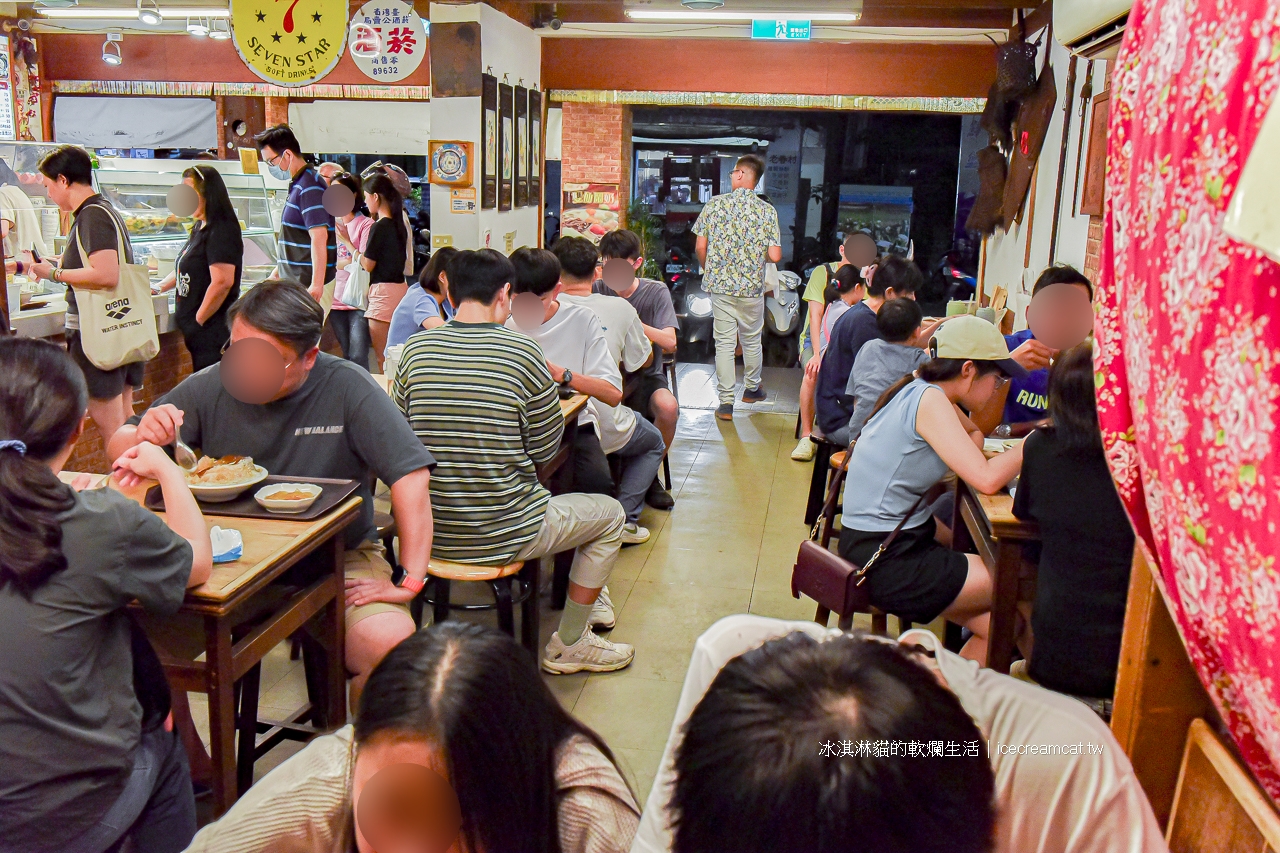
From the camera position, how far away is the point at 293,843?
1.38 metres

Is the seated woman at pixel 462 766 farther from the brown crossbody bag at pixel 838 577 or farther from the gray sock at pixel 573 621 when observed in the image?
the gray sock at pixel 573 621

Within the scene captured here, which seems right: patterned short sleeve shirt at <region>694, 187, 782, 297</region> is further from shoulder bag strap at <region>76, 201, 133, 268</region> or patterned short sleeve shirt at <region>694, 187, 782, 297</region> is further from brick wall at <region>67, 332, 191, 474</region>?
shoulder bag strap at <region>76, 201, 133, 268</region>

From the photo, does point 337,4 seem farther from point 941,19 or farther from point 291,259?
point 941,19

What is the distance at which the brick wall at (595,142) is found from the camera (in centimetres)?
939

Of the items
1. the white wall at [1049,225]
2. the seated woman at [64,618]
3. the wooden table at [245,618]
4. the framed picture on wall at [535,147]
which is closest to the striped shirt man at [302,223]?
the framed picture on wall at [535,147]

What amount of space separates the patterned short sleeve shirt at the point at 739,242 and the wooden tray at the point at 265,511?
5436mm

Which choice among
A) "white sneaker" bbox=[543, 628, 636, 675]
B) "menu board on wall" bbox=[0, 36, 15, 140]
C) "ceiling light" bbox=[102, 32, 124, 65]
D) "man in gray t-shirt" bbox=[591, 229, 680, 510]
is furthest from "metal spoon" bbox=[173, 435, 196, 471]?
"menu board on wall" bbox=[0, 36, 15, 140]

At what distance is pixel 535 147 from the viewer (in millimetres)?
8422

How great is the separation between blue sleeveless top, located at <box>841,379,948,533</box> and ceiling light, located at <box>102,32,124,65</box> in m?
9.38

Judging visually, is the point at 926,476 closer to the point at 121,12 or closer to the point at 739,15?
the point at 739,15

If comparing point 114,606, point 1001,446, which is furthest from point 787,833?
point 1001,446

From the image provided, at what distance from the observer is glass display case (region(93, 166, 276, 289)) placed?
21.2 ft

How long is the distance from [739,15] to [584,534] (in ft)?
18.7

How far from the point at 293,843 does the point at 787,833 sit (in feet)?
2.71
